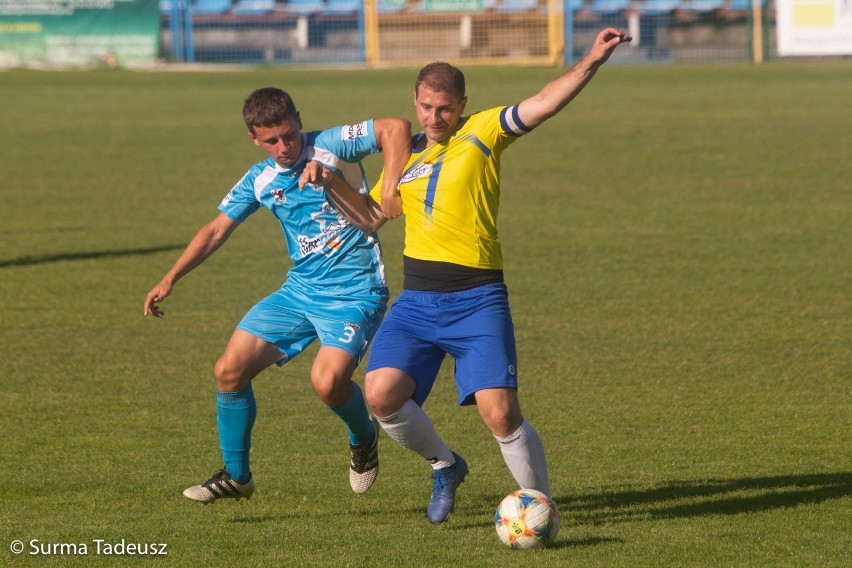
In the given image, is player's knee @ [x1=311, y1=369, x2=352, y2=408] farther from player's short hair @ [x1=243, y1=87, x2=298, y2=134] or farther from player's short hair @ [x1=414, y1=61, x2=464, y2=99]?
player's short hair @ [x1=414, y1=61, x2=464, y2=99]

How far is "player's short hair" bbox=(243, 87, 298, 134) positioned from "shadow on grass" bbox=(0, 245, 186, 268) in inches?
305

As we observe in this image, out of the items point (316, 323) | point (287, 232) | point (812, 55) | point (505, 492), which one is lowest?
point (505, 492)

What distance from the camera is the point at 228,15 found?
35.7 meters

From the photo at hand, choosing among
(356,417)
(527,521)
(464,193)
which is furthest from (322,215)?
(527,521)

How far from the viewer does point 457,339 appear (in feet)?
19.2

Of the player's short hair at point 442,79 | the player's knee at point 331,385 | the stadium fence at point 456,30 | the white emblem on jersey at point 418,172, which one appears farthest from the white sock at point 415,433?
the stadium fence at point 456,30

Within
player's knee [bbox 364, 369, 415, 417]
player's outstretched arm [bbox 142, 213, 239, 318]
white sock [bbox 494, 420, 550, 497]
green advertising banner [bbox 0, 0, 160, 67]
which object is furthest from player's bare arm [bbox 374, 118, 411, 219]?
green advertising banner [bbox 0, 0, 160, 67]

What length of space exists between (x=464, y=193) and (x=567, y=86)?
2.14 ft

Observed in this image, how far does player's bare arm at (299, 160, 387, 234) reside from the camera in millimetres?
6047

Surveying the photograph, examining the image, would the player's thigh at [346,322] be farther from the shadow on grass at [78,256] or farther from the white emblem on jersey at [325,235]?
the shadow on grass at [78,256]

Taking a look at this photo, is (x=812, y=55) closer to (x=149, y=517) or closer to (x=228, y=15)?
(x=228, y=15)

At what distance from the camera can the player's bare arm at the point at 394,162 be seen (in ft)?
19.9

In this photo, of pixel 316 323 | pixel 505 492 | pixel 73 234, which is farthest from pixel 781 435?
pixel 73 234

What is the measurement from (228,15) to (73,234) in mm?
21873
